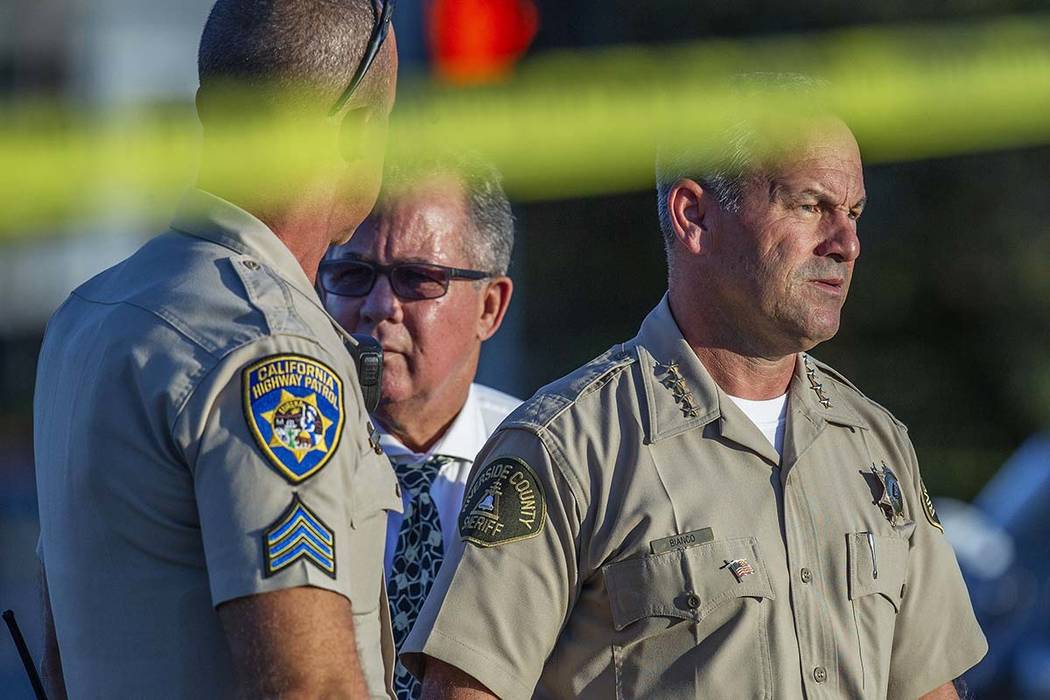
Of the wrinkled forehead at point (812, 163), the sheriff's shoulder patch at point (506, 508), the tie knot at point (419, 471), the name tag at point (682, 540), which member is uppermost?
the wrinkled forehead at point (812, 163)

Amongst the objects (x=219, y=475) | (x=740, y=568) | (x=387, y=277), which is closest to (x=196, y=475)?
(x=219, y=475)

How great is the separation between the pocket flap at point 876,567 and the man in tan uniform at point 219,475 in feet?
3.23

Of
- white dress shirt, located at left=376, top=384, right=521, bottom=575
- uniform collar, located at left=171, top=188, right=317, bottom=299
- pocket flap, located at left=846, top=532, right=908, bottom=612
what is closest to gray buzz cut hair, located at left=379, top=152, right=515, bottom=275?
white dress shirt, located at left=376, top=384, right=521, bottom=575

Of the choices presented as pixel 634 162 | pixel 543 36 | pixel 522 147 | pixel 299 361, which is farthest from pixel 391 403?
pixel 634 162

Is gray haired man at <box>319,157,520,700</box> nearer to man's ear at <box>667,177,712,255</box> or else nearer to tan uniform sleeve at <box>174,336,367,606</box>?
man's ear at <box>667,177,712,255</box>

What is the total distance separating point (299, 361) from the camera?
1.98 m

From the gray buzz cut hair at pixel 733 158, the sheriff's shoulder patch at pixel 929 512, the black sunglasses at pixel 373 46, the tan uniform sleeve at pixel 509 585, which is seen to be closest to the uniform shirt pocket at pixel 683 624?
the tan uniform sleeve at pixel 509 585

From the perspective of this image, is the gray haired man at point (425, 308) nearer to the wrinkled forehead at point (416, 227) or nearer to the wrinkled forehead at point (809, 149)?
the wrinkled forehead at point (416, 227)

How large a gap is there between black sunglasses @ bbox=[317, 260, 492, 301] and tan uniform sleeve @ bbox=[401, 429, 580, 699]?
3.30 feet

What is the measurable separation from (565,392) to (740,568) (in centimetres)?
45

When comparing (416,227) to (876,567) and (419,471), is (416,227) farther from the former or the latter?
(876,567)

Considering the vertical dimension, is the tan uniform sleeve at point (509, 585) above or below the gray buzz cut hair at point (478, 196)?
below

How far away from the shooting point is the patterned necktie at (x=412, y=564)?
3174 millimetres

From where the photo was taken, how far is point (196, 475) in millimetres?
1938
